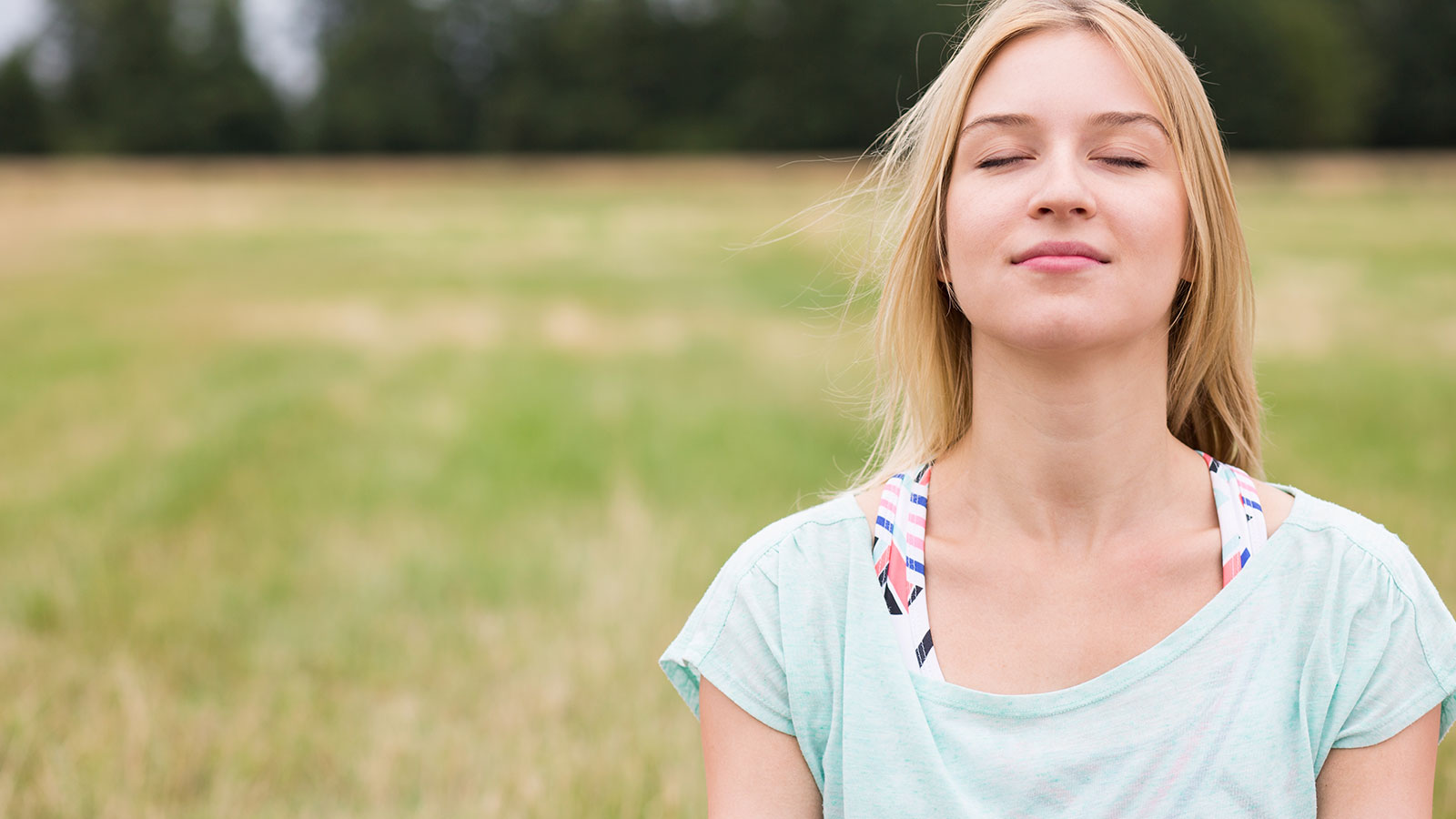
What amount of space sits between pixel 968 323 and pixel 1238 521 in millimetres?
601

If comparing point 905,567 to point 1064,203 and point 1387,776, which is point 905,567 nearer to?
point 1064,203

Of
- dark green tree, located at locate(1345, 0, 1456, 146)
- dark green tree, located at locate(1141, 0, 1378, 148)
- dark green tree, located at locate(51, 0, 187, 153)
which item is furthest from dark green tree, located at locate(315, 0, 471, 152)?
dark green tree, located at locate(1345, 0, 1456, 146)

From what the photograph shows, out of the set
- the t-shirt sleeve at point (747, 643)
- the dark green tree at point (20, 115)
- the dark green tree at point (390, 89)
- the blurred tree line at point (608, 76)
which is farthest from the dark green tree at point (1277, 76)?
the t-shirt sleeve at point (747, 643)

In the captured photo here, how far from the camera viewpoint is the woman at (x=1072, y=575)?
1.83 m

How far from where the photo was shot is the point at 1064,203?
6.23 feet

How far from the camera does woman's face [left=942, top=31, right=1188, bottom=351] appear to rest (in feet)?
6.29

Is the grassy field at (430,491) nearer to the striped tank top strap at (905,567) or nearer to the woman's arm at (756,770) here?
the striped tank top strap at (905,567)

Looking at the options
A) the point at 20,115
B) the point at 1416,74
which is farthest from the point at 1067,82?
the point at 20,115

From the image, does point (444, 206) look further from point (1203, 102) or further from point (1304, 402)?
point (1203, 102)

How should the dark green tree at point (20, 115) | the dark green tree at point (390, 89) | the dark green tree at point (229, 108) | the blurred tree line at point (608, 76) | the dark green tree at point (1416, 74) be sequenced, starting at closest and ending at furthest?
the dark green tree at point (1416, 74), the blurred tree line at point (608, 76), the dark green tree at point (20, 115), the dark green tree at point (390, 89), the dark green tree at point (229, 108)

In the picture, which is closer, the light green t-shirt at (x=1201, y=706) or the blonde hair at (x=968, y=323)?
the light green t-shirt at (x=1201, y=706)

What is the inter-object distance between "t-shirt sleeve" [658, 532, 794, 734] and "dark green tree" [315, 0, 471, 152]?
67.5m

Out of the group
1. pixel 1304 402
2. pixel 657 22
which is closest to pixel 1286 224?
pixel 1304 402

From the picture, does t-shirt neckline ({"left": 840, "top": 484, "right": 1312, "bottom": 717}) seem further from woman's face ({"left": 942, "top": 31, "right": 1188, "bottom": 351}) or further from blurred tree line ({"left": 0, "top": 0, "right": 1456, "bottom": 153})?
blurred tree line ({"left": 0, "top": 0, "right": 1456, "bottom": 153})
